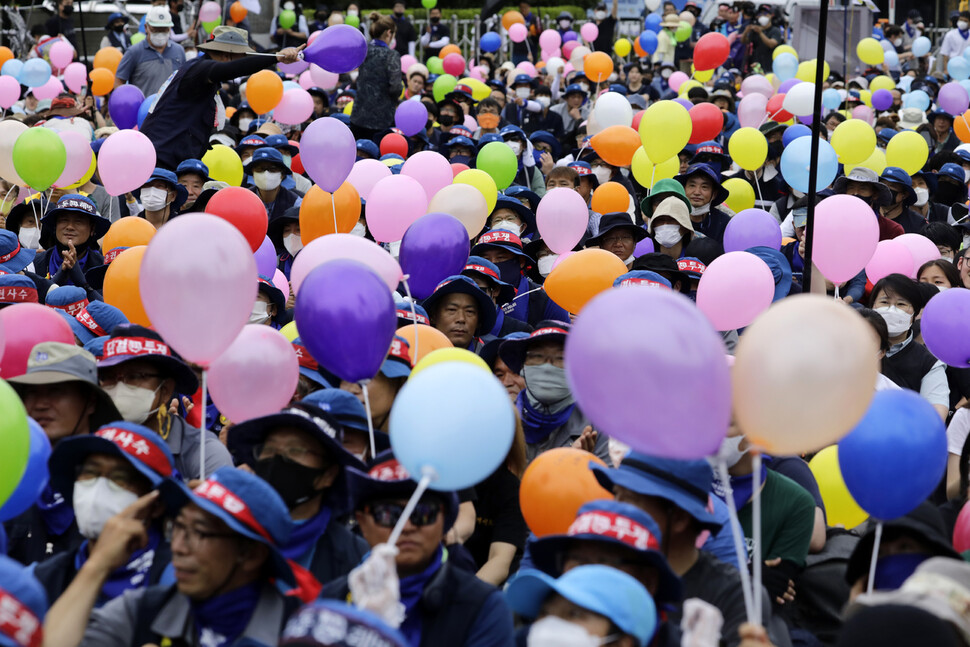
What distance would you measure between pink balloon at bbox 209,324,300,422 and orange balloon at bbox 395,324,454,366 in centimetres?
75

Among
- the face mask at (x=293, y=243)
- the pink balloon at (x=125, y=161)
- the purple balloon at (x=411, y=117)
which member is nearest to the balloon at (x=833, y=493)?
the face mask at (x=293, y=243)

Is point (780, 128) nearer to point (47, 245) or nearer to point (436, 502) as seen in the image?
point (47, 245)

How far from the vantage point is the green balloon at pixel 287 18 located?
742 inches

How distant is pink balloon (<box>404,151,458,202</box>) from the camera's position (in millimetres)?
8031

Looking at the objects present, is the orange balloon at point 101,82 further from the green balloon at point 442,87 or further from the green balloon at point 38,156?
the green balloon at point 38,156

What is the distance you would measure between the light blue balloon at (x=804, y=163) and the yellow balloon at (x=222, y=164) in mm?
4142

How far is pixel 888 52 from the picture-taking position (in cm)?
1961

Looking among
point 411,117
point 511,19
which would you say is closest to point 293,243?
point 411,117

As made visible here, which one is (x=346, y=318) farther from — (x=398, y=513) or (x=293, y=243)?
(x=293, y=243)

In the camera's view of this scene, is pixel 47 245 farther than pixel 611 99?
No

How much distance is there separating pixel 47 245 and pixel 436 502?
5019mm

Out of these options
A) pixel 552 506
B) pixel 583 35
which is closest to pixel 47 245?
pixel 552 506

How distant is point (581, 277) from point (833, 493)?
1900 millimetres

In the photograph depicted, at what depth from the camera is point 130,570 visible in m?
3.40
